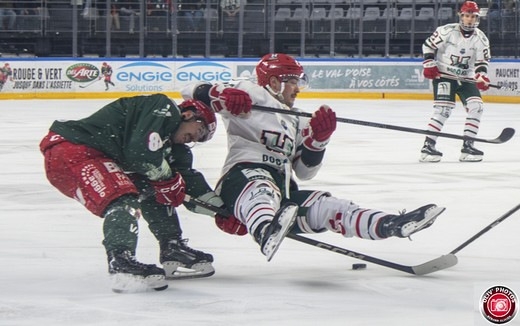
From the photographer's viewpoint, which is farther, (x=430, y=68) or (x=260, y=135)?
(x=430, y=68)

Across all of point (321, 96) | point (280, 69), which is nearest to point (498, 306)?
point (280, 69)

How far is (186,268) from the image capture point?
14.4 feet

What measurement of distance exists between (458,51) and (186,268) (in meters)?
6.22

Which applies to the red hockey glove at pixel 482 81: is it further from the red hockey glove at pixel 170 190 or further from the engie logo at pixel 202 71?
the engie logo at pixel 202 71

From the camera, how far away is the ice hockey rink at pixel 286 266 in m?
3.68

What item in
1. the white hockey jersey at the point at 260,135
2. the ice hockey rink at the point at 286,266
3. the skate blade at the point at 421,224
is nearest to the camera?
the ice hockey rink at the point at 286,266

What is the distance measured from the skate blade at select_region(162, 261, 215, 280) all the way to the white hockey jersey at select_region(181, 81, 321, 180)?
0.39 meters

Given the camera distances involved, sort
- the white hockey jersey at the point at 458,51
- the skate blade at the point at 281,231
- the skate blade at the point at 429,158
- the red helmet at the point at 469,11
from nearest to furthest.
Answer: the skate blade at the point at 281,231
the skate blade at the point at 429,158
the red helmet at the point at 469,11
the white hockey jersey at the point at 458,51

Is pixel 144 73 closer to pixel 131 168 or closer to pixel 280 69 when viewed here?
pixel 280 69

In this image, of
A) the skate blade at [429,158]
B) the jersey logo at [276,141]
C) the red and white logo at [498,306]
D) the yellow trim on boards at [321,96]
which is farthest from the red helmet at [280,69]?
the yellow trim on boards at [321,96]

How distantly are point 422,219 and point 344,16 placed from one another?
49.3ft

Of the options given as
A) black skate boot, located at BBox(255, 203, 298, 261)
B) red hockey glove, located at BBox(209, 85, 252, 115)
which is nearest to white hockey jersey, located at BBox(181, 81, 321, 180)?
red hockey glove, located at BBox(209, 85, 252, 115)

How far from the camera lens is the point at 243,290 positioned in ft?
13.4

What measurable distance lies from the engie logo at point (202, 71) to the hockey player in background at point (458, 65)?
779cm
